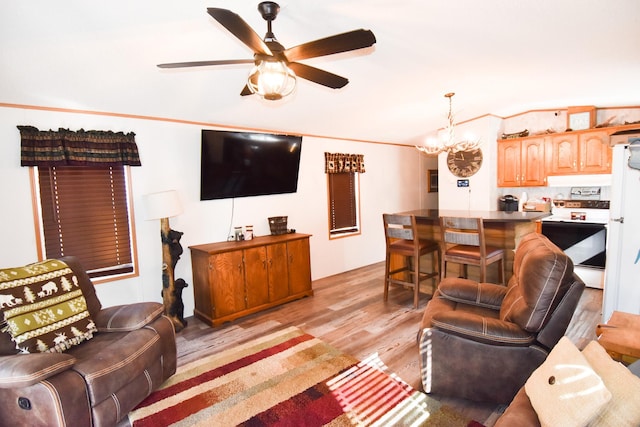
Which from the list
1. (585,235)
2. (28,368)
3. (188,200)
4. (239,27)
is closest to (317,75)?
(239,27)

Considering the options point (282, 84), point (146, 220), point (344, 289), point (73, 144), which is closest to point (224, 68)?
point (282, 84)

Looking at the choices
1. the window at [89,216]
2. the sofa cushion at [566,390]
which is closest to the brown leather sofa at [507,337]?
the sofa cushion at [566,390]

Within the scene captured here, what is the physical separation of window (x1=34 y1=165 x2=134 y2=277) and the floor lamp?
1.18ft

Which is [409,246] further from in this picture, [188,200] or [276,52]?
[276,52]

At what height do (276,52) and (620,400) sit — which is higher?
(276,52)

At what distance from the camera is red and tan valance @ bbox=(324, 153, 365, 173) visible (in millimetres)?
5114

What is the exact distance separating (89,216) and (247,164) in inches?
66.6

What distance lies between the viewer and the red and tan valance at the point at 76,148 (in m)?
2.77

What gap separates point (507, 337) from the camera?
199 cm

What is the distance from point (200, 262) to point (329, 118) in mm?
2354

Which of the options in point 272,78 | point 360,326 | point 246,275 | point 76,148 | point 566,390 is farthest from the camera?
point 246,275

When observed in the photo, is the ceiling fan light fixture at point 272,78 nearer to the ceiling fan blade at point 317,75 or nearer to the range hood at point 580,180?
the ceiling fan blade at point 317,75

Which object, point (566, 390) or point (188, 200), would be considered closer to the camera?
point (566, 390)

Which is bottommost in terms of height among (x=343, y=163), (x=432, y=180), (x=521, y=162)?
(x=432, y=180)
